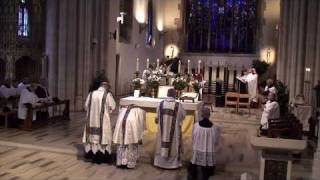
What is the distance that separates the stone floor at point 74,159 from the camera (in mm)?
8078

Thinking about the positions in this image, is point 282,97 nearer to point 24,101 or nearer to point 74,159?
point 74,159

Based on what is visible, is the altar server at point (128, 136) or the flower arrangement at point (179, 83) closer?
the altar server at point (128, 136)

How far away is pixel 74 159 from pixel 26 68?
1368 centimetres

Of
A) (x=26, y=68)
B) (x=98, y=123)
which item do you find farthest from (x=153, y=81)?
(x=26, y=68)

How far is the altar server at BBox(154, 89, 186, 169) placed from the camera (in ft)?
28.2

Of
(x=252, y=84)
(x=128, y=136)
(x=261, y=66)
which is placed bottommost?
(x=128, y=136)

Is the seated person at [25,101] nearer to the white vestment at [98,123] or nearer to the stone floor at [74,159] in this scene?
the stone floor at [74,159]

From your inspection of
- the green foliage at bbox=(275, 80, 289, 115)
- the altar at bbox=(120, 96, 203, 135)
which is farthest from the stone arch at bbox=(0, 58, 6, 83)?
the green foliage at bbox=(275, 80, 289, 115)

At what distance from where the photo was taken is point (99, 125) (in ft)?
28.8

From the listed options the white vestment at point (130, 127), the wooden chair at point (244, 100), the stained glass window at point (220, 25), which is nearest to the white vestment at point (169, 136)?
the white vestment at point (130, 127)

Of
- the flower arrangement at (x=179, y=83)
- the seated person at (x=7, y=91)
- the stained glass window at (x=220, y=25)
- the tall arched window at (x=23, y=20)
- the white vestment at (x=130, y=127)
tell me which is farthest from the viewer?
the stained glass window at (x=220, y=25)

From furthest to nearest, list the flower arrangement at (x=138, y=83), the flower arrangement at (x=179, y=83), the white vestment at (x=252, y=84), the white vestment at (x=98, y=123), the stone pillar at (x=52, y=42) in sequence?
the white vestment at (x=252, y=84)
the stone pillar at (x=52, y=42)
the flower arrangement at (x=138, y=83)
the flower arrangement at (x=179, y=83)
the white vestment at (x=98, y=123)

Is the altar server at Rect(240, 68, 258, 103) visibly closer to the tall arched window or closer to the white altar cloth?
the white altar cloth

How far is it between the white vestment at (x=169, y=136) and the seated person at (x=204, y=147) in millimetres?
655
